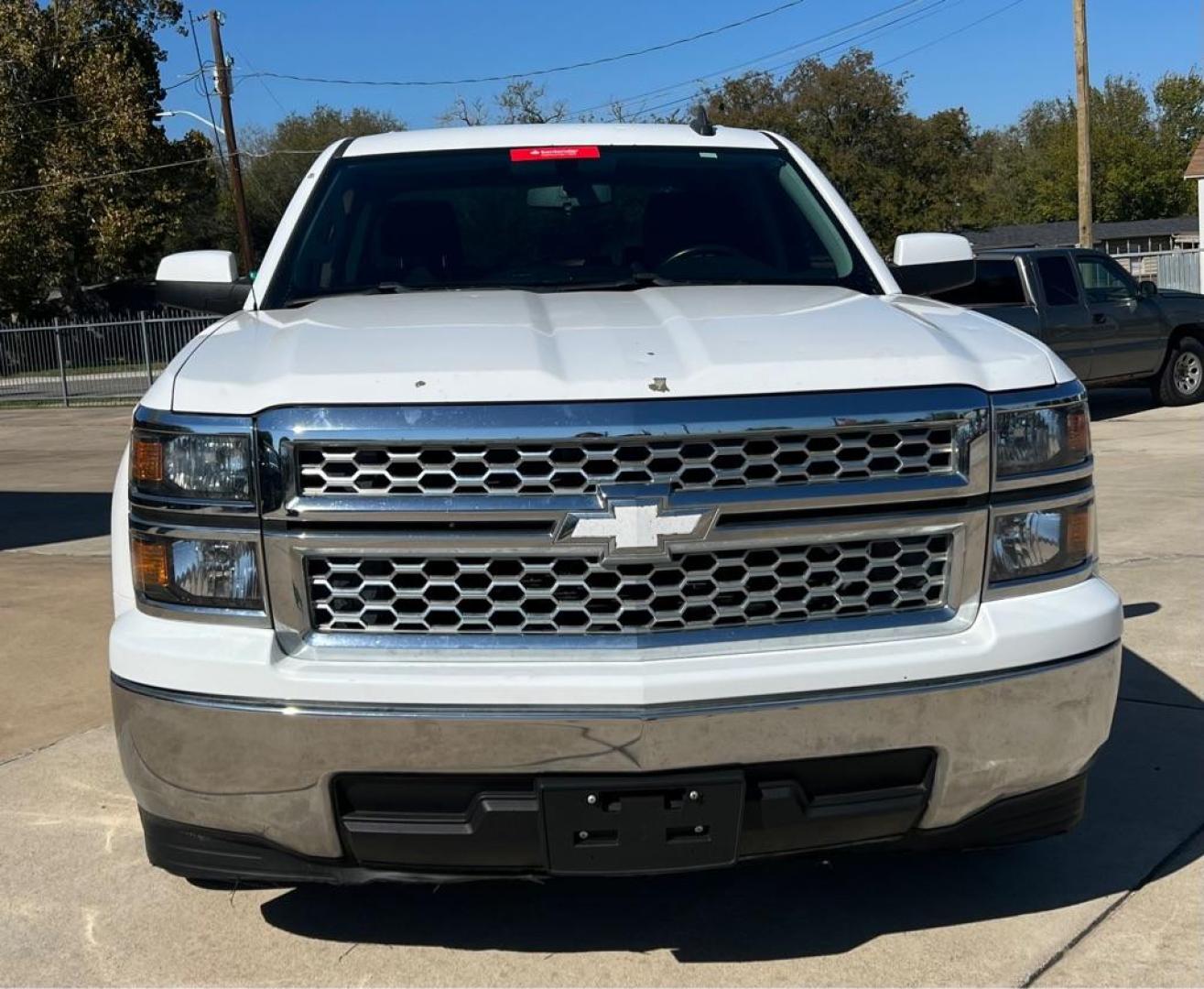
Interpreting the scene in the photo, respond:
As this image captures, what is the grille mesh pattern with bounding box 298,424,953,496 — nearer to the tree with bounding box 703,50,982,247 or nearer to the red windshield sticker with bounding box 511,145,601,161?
the red windshield sticker with bounding box 511,145,601,161

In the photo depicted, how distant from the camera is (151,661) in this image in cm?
274

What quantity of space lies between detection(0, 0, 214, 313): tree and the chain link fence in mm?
8313

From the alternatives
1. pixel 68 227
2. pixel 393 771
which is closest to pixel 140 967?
pixel 393 771

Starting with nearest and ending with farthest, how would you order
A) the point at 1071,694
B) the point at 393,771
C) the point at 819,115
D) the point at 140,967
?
the point at 393,771
the point at 1071,694
the point at 140,967
the point at 819,115

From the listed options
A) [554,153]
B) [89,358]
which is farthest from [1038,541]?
[89,358]

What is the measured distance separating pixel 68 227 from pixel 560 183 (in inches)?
1486

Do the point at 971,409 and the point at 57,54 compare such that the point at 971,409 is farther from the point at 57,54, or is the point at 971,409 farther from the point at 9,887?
the point at 57,54

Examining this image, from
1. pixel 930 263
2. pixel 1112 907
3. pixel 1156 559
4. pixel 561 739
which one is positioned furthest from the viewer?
pixel 1156 559

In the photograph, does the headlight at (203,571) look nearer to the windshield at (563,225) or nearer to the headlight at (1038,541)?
the windshield at (563,225)

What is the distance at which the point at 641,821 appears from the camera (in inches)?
106

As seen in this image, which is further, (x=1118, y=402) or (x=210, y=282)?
(x=1118, y=402)

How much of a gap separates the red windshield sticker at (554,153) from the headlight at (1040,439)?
2.19m

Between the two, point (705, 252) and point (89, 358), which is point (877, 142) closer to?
point (89, 358)

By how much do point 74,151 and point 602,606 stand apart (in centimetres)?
3964
